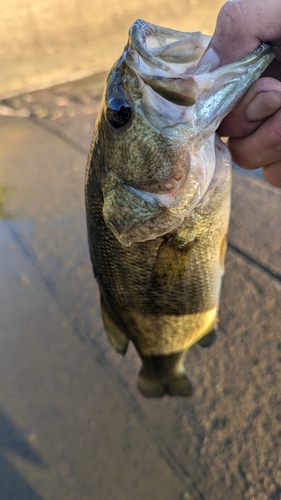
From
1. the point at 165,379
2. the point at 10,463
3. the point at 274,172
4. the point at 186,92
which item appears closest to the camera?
the point at 186,92

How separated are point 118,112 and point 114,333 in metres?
0.87

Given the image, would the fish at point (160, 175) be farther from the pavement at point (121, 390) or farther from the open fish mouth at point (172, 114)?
the pavement at point (121, 390)

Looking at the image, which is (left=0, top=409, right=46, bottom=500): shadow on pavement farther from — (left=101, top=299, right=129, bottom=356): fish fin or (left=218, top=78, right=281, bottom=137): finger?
(left=218, top=78, right=281, bottom=137): finger

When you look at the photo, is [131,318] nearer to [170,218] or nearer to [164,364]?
[164,364]

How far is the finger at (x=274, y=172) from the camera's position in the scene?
143 centimetres

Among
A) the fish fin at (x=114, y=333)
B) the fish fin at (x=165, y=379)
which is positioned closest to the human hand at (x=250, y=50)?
the fish fin at (x=114, y=333)

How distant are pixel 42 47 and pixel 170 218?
263 inches

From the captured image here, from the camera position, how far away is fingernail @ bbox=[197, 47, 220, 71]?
3.75 ft

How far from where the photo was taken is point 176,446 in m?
1.98

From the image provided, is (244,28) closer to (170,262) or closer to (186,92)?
(186,92)

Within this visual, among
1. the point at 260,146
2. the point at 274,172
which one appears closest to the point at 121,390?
the point at 274,172

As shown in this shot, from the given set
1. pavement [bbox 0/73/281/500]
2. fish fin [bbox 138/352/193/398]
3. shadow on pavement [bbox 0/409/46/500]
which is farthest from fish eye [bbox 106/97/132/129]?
shadow on pavement [bbox 0/409/46/500]

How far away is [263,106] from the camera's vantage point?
115cm

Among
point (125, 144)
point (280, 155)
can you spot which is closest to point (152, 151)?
point (125, 144)
